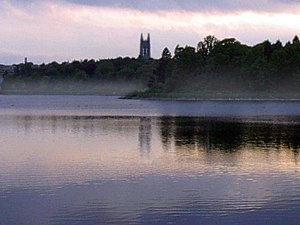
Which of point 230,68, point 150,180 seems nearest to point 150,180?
point 150,180

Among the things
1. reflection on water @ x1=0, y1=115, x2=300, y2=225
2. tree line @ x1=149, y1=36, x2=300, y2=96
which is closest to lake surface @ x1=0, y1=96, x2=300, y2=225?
reflection on water @ x1=0, y1=115, x2=300, y2=225

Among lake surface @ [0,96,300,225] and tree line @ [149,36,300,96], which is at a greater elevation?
tree line @ [149,36,300,96]

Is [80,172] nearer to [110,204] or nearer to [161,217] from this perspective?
[110,204]

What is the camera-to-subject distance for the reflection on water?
1661cm

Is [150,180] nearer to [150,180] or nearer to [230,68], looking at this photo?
[150,180]

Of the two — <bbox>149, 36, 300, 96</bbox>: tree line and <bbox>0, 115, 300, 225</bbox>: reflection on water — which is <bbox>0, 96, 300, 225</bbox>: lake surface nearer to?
<bbox>0, 115, 300, 225</bbox>: reflection on water

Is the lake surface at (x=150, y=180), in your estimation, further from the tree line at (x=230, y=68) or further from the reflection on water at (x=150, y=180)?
the tree line at (x=230, y=68)

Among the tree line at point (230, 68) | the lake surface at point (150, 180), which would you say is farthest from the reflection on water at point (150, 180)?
the tree line at point (230, 68)

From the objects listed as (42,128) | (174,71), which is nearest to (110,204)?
(42,128)

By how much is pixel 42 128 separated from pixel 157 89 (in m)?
92.4

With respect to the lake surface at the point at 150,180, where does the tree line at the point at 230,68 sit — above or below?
above

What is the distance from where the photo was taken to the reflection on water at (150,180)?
16.6 meters

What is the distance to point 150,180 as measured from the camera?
2166 cm

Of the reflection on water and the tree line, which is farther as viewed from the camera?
the tree line
